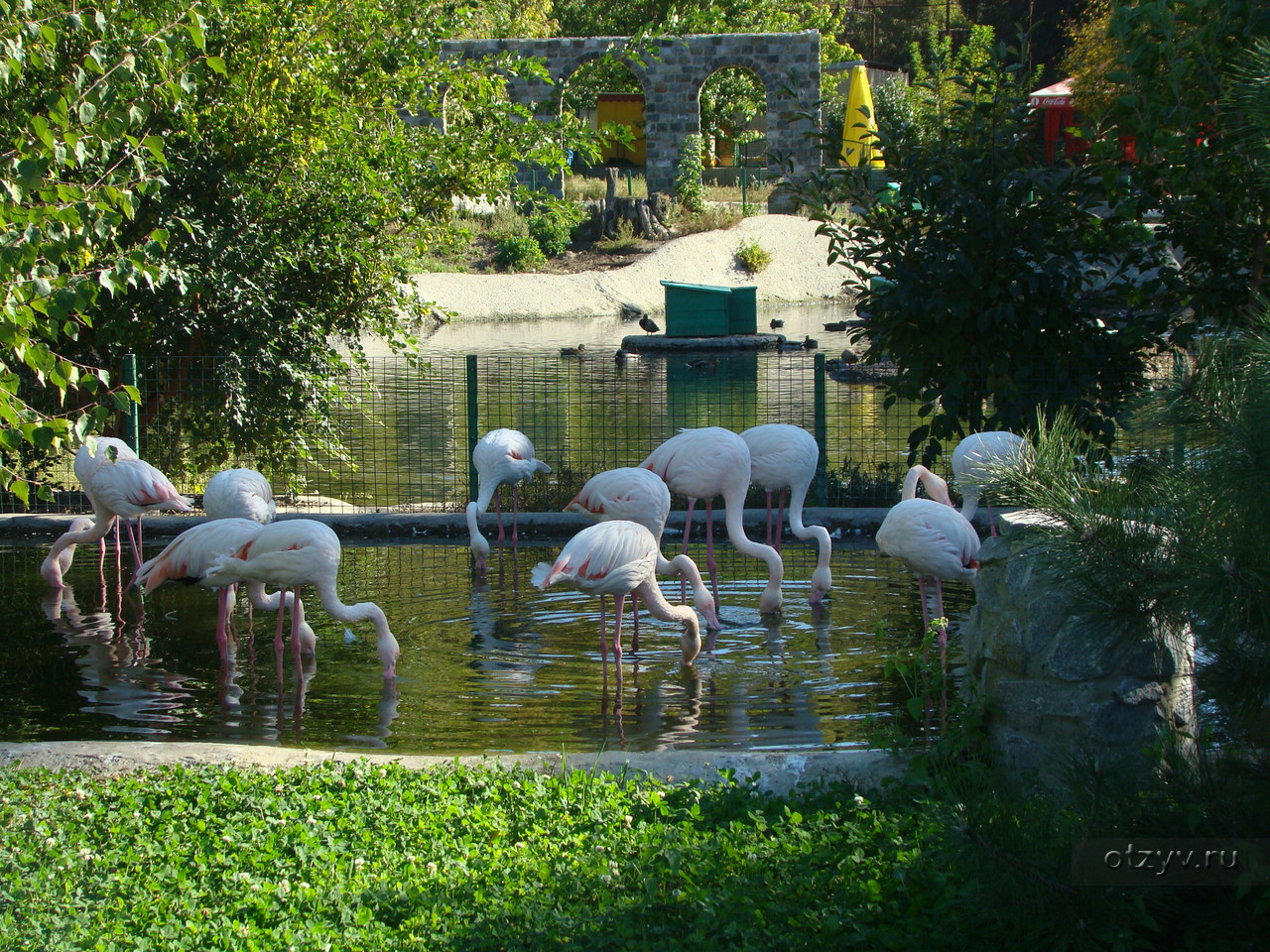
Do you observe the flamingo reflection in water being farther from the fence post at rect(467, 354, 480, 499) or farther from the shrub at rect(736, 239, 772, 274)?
the shrub at rect(736, 239, 772, 274)

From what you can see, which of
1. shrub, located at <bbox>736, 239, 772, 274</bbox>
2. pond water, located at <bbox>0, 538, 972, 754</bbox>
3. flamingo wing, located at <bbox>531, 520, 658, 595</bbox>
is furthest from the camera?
shrub, located at <bbox>736, 239, 772, 274</bbox>

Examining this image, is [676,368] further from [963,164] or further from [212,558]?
[212,558]

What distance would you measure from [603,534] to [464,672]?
1.06 m

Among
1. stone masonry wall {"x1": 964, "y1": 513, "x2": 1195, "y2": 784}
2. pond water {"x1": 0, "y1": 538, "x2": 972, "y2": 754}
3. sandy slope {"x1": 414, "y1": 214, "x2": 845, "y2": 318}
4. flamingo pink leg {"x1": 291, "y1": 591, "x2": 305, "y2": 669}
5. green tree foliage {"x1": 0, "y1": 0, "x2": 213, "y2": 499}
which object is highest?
sandy slope {"x1": 414, "y1": 214, "x2": 845, "y2": 318}

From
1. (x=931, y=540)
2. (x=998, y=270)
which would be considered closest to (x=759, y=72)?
(x=998, y=270)

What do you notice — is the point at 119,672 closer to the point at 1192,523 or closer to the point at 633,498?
the point at 633,498

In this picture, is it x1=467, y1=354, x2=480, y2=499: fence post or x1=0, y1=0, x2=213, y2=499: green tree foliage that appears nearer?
x1=0, y1=0, x2=213, y2=499: green tree foliage

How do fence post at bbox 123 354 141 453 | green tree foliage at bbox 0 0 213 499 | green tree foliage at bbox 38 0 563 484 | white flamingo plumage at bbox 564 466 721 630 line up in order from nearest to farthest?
green tree foliage at bbox 0 0 213 499, white flamingo plumage at bbox 564 466 721 630, green tree foliage at bbox 38 0 563 484, fence post at bbox 123 354 141 453

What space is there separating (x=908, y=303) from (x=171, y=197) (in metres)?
6.45

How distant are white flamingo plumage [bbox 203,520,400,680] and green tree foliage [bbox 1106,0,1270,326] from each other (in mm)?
5734

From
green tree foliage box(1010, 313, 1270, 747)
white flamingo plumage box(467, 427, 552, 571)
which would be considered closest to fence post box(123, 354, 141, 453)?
white flamingo plumage box(467, 427, 552, 571)

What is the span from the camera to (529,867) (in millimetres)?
4113

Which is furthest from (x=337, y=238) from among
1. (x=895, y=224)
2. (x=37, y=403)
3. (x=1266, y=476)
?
(x=1266, y=476)

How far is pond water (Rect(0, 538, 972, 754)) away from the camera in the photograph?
19.6 ft
